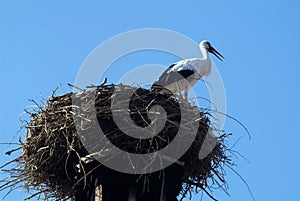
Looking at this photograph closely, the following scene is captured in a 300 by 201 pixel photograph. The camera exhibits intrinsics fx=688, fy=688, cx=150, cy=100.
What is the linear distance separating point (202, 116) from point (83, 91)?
122 cm

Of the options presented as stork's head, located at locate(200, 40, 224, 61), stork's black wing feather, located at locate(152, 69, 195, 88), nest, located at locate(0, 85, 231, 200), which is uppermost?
stork's head, located at locate(200, 40, 224, 61)

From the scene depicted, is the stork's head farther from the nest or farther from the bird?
the nest

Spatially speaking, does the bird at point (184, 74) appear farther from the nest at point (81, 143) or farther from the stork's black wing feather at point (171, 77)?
the nest at point (81, 143)

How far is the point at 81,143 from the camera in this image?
6.32 meters

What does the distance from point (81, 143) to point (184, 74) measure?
10.8 feet

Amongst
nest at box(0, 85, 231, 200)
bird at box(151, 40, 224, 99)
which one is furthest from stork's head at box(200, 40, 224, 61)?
nest at box(0, 85, 231, 200)

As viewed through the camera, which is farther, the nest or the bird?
the bird

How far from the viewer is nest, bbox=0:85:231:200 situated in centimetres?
632

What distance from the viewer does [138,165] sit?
6.12 meters

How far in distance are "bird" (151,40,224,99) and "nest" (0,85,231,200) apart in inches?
71.8

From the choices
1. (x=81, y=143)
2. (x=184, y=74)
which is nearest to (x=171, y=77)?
(x=184, y=74)

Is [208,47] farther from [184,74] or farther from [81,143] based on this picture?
[81,143]

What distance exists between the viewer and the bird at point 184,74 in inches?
352

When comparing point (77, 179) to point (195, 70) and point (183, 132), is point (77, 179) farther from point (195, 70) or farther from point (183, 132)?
point (195, 70)
